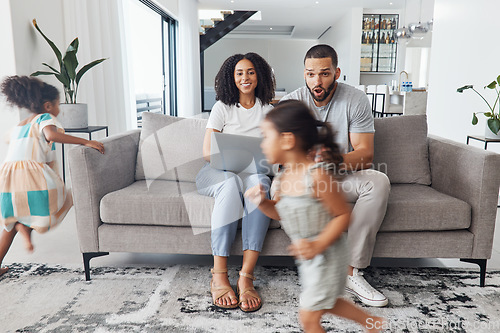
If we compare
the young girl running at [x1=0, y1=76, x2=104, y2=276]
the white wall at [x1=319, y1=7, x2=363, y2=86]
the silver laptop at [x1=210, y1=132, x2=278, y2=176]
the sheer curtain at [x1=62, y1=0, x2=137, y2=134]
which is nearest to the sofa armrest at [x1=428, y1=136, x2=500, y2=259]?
the silver laptop at [x1=210, y1=132, x2=278, y2=176]

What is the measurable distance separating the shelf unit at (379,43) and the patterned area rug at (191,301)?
8.18 meters

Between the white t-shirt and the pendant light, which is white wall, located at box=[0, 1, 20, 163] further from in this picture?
the pendant light

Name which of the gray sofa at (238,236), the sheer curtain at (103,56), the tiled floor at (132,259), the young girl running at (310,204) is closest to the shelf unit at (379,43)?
the sheer curtain at (103,56)

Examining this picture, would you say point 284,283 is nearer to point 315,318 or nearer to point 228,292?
point 228,292

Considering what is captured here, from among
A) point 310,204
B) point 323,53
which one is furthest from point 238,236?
point 323,53

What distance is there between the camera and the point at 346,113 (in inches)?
72.4

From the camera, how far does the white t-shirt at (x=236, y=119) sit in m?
1.95

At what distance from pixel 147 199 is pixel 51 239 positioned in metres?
0.83

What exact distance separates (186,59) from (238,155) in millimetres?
6545

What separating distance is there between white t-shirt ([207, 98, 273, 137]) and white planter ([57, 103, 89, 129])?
115 centimetres

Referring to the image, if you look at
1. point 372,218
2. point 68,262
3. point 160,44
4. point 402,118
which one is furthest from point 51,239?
point 160,44

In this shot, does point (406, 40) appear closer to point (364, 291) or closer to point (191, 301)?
point (364, 291)

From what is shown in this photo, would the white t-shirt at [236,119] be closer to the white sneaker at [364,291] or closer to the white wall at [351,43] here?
the white sneaker at [364,291]

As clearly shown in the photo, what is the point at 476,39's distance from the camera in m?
3.78
